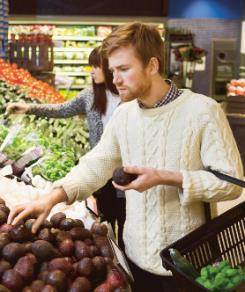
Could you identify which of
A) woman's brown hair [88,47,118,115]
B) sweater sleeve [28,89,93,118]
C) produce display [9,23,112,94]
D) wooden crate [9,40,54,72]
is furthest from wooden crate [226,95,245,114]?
produce display [9,23,112,94]

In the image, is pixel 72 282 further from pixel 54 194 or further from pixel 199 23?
pixel 199 23

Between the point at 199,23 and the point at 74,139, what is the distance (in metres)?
9.10

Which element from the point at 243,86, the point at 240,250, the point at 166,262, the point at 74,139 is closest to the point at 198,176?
the point at 240,250

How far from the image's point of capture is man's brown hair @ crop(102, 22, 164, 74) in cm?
197

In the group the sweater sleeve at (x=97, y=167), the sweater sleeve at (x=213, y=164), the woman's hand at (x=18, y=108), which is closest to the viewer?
the sweater sleeve at (x=213, y=164)

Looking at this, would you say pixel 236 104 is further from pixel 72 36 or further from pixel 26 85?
pixel 72 36

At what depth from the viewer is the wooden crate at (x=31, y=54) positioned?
842 cm

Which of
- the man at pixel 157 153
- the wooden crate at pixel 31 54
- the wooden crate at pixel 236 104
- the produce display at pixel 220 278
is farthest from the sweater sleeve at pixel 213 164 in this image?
the wooden crate at pixel 31 54

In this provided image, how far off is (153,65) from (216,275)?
0.86 m

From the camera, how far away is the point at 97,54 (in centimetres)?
390

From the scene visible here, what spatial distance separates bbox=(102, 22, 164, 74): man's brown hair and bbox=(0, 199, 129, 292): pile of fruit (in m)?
0.72

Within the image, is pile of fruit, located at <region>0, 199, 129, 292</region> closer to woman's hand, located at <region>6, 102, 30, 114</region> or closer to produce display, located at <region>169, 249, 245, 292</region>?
produce display, located at <region>169, 249, 245, 292</region>

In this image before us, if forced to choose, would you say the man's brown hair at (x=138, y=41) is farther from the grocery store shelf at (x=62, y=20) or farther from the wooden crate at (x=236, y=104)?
the grocery store shelf at (x=62, y=20)

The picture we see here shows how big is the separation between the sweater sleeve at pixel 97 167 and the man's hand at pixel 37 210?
13 centimetres
